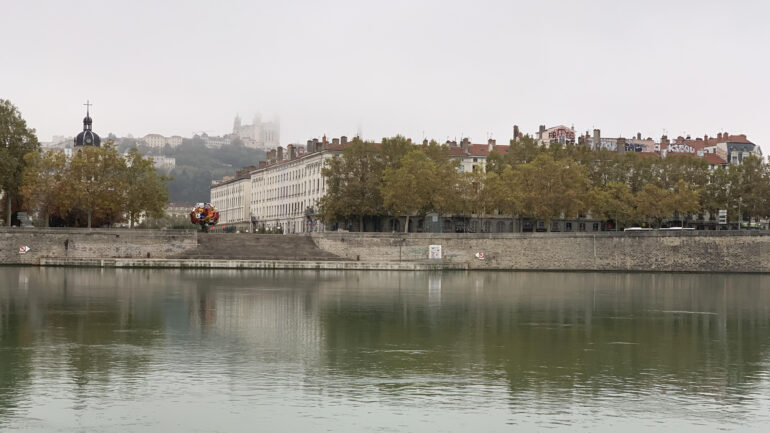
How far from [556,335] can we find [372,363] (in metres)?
10.8

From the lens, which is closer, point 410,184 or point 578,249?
point 578,249

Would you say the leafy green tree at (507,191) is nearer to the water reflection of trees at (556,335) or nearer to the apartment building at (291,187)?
the apartment building at (291,187)

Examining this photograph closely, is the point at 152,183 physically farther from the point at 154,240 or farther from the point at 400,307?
the point at 400,307

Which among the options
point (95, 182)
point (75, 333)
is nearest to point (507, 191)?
point (95, 182)

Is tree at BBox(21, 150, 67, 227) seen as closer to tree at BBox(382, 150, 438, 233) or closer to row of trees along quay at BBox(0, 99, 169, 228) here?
row of trees along quay at BBox(0, 99, 169, 228)

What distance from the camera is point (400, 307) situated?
5088cm

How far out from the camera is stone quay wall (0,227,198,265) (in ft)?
313

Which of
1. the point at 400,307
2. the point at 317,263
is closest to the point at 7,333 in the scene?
the point at 400,307

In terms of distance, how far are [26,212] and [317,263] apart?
39686mm

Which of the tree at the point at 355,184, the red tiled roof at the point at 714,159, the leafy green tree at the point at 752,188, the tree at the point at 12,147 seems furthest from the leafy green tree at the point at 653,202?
the tree at the point at 12,147

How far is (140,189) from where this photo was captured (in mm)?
103312

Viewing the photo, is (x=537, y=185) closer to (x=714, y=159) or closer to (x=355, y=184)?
(x=355, y=184)

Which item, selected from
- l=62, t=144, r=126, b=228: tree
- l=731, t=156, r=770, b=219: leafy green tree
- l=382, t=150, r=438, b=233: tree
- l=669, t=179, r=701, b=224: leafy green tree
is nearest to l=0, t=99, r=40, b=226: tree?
l=62, t=144, r=126, b=228: tree

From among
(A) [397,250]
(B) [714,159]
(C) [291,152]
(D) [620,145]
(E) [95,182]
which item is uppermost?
(D) [620,145]
